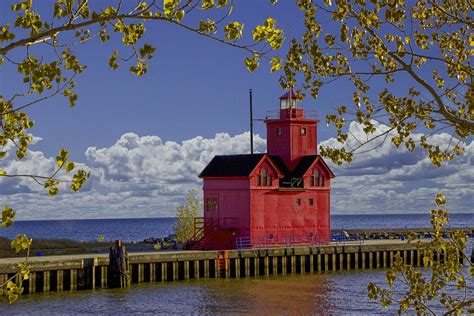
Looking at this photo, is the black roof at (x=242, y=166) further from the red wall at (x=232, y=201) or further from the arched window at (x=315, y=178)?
the arched window at (x=315, y=178)

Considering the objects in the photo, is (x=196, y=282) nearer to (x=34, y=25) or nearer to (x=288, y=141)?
(x=288, y=141)

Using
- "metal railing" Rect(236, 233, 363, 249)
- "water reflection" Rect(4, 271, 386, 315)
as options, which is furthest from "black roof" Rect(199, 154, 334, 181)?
"water reflection" Rect(4, 271, 386, 315)

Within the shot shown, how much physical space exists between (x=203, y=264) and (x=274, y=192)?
7.64m

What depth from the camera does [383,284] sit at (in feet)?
131

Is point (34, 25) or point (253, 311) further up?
point (34, 25)

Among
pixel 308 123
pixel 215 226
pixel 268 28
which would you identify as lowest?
pixel 215 226

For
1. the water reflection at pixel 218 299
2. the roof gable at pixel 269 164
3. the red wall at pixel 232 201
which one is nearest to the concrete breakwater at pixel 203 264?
the water reflection at pixel 218 299

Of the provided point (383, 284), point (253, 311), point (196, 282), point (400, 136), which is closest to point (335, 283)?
point (383, 284)

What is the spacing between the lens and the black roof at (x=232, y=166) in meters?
46.7

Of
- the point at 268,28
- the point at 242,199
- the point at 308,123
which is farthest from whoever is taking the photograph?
the point at 308,123

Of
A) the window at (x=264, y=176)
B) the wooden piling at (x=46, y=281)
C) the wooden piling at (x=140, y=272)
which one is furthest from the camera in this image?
the window at (x=264, y=176)

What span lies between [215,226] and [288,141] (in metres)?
7.27

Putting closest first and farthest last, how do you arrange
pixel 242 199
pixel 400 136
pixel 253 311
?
pixel 400 136 → pixel 253 311 → pixel 242 199

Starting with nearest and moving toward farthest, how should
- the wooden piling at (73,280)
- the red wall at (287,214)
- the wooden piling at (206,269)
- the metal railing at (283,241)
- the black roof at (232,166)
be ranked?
the wooden piling at (73,280), the wooden piling at (206,269), the metal railing at (283,241), the red wall at (287,214), the black roof at (232,166)
